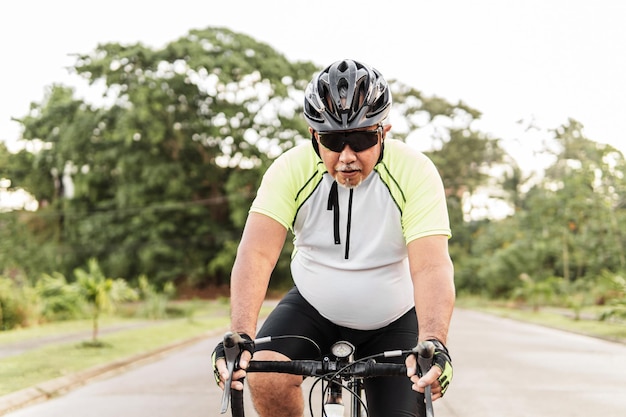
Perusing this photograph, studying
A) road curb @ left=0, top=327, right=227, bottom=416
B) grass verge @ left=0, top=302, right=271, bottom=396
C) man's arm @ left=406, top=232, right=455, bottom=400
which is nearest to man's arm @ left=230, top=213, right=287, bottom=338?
man's arm @ left=406, top=232, right=455, bottom=400

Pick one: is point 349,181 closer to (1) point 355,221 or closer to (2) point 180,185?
(1) point 355,221

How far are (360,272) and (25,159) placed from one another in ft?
147

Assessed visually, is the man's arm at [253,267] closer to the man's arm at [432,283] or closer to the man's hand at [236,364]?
the man's hand at [236,364]

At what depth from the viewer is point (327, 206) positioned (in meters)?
3.45

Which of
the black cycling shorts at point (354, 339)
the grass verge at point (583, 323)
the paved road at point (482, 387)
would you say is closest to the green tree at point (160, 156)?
the grass verge at point (583, 323)

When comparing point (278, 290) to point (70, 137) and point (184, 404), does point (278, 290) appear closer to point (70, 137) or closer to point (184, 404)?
point (70, 137)

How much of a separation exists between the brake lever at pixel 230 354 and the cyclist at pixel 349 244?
0.27m

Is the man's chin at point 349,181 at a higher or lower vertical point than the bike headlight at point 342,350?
higher

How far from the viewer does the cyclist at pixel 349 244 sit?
3.20 meters

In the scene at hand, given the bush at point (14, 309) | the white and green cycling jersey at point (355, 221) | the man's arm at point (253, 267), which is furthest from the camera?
the bush at point (14, 309)

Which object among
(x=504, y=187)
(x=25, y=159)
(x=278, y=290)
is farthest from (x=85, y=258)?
(x=504, y=187)

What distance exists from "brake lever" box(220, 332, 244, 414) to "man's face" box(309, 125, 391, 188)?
0.84 meters

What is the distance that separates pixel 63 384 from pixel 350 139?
26.5ft

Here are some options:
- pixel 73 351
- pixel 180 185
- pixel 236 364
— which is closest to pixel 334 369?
pixel 236 364
